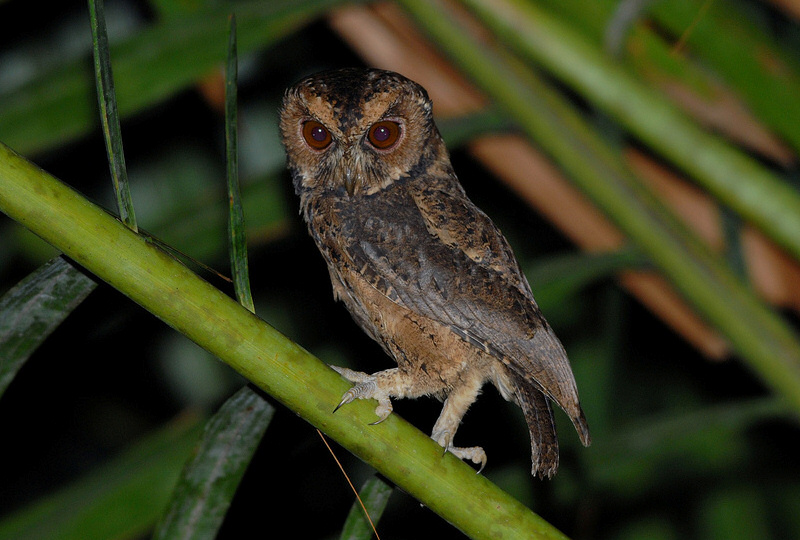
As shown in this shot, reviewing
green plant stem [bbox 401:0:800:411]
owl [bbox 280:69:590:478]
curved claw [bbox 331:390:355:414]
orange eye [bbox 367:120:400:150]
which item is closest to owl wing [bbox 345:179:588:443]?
owl [bbox 280:69:590:478]

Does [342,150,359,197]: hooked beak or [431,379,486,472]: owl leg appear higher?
[342,150,359,197]: hooked beak

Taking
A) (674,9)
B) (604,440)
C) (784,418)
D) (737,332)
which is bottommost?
(604,440)

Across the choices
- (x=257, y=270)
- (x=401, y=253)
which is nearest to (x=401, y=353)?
(x=401, y=253)

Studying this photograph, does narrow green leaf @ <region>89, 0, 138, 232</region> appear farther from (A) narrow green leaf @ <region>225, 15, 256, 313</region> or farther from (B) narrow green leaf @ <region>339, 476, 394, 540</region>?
(B) narrow green leaf @ <region>339, 476, 394, 540</region>

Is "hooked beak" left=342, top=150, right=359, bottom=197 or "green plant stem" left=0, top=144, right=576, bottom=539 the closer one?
"green plant stem" left=0, top=144, right=576, bottom=539

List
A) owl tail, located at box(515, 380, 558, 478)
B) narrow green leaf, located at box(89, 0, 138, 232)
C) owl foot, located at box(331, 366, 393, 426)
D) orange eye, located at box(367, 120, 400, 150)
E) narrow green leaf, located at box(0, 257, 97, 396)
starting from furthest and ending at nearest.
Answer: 1. orange eye, located at box(367, 120, 400, 150)
2. owl tail, located at box(515, 380, 558, 478)
3. owl foot, located at box(331, 366, 393, 426)
4. narrow green leaf, located at box(0, 257, 97, 396)
5. narrow green leaf, located at box(89, 0, 138, 232)

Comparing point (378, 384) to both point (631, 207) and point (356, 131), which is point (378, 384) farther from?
point (631, 207)

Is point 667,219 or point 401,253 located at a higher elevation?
point 667,219

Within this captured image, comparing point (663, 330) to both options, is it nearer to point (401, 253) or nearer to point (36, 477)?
point (401, 253)

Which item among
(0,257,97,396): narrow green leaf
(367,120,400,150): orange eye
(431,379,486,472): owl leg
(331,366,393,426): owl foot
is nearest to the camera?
(0,257,97,396): narrow green leaf
